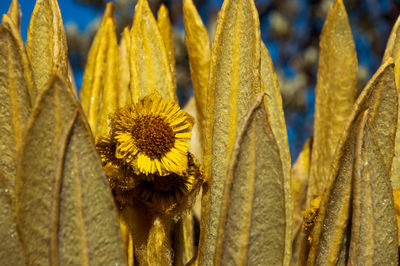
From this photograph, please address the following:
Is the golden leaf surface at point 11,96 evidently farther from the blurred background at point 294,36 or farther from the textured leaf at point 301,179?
the blurred background at point 294,36

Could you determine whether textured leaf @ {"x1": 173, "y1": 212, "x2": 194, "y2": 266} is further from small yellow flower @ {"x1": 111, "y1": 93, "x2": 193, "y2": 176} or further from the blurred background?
the blurred background

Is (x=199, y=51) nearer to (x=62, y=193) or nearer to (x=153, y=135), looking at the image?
(x=153, y=135)

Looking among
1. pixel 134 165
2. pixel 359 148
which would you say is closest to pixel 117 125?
pixel 134 165

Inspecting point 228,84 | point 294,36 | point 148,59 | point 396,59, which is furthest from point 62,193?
point 294,36

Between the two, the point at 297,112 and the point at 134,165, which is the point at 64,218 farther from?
the point at 297,112

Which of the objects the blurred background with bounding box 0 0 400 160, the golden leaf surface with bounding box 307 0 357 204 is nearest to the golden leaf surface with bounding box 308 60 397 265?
the golden leaf surface with bounding box 307 0 357 204

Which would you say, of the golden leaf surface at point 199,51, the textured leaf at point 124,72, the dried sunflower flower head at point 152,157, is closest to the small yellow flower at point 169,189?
the dried sunflower flower head at point 152,157
